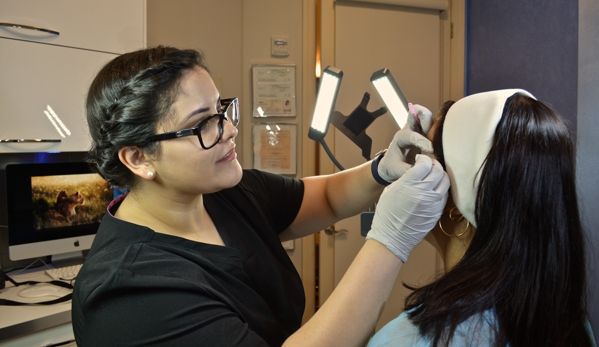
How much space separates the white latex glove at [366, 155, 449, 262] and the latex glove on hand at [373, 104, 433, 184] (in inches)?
5.4

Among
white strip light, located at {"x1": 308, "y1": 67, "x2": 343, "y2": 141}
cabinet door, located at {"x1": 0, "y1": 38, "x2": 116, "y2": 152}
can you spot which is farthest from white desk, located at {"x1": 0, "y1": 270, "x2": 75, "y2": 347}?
white strip light, located at {"x1": 308, "y1": 67, "x2": 343, "y2": 141}

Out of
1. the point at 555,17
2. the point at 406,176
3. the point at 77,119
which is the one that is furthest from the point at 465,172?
the point at 77,119

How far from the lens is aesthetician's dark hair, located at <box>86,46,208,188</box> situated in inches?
35.1

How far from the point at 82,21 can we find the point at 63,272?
1080 mm

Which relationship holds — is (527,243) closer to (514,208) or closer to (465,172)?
(514,208)

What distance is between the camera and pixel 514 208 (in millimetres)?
786

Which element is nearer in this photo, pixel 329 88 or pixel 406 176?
pixel 406 176

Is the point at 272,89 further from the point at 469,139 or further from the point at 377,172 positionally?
Result: the point at 469,139

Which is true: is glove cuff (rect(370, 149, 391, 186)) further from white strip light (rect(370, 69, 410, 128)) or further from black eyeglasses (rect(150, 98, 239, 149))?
black eyeglasses (rect(150, 98, 239, 149))

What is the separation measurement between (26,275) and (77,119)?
0.72m

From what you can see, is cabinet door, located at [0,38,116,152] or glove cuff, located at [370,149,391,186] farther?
cabinet door, located at [0,38,116,152]

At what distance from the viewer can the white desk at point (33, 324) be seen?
1462 millimetres

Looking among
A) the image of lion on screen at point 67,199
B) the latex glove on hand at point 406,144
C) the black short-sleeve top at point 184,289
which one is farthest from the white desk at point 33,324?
the latex glove on hand at point 406,144

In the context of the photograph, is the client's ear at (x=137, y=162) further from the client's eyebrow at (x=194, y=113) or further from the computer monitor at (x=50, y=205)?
the computer monitor at (x=50, y=205)
